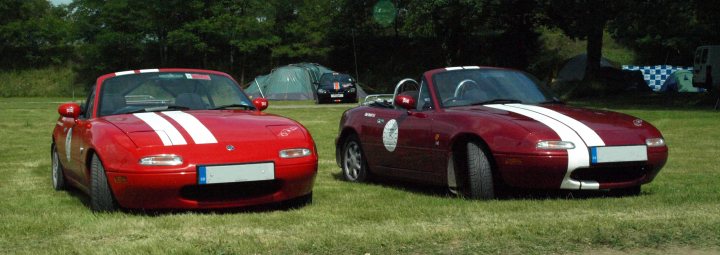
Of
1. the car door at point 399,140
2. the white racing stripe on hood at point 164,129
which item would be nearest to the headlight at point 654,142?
the car door at point 399,140

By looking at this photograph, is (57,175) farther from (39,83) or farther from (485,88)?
(39,83)

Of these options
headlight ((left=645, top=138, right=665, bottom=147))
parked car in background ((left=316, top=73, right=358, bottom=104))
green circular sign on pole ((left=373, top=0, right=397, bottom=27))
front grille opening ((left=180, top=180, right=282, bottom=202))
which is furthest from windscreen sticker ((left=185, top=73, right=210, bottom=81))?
green circular sign on pole ((left=373, top=0, right=397, bottom=27))

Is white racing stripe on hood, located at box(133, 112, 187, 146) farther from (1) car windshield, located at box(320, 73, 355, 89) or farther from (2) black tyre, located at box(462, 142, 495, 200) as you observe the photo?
(1) car windshield, located at box(320, 73, 355, 89)

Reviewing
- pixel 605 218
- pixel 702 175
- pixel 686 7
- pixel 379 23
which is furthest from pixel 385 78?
pixel 605 218

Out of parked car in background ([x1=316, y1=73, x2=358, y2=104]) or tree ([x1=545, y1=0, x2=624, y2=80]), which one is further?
parked car in background ([x1=316, y1=73, x2=358, y2=104])

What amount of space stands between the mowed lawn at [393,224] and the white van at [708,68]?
25764 millimetres

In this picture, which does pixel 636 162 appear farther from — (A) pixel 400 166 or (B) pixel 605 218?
(A) pixel 400 166

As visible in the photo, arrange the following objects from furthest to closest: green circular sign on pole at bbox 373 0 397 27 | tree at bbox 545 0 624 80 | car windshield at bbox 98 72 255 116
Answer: green circular sign on pole at bbox 373 0 397 27 → tree at bbox 545 0 624 80 → car windshield at bbox 98 72 255 116

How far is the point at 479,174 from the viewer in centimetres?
669

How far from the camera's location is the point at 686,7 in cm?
2709

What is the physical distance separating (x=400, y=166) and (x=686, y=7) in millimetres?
22131

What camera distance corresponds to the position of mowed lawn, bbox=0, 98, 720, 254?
4.65 meters

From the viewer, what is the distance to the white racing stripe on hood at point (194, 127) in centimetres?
606

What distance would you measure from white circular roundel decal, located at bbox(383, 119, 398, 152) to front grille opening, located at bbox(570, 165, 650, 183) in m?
1.98
